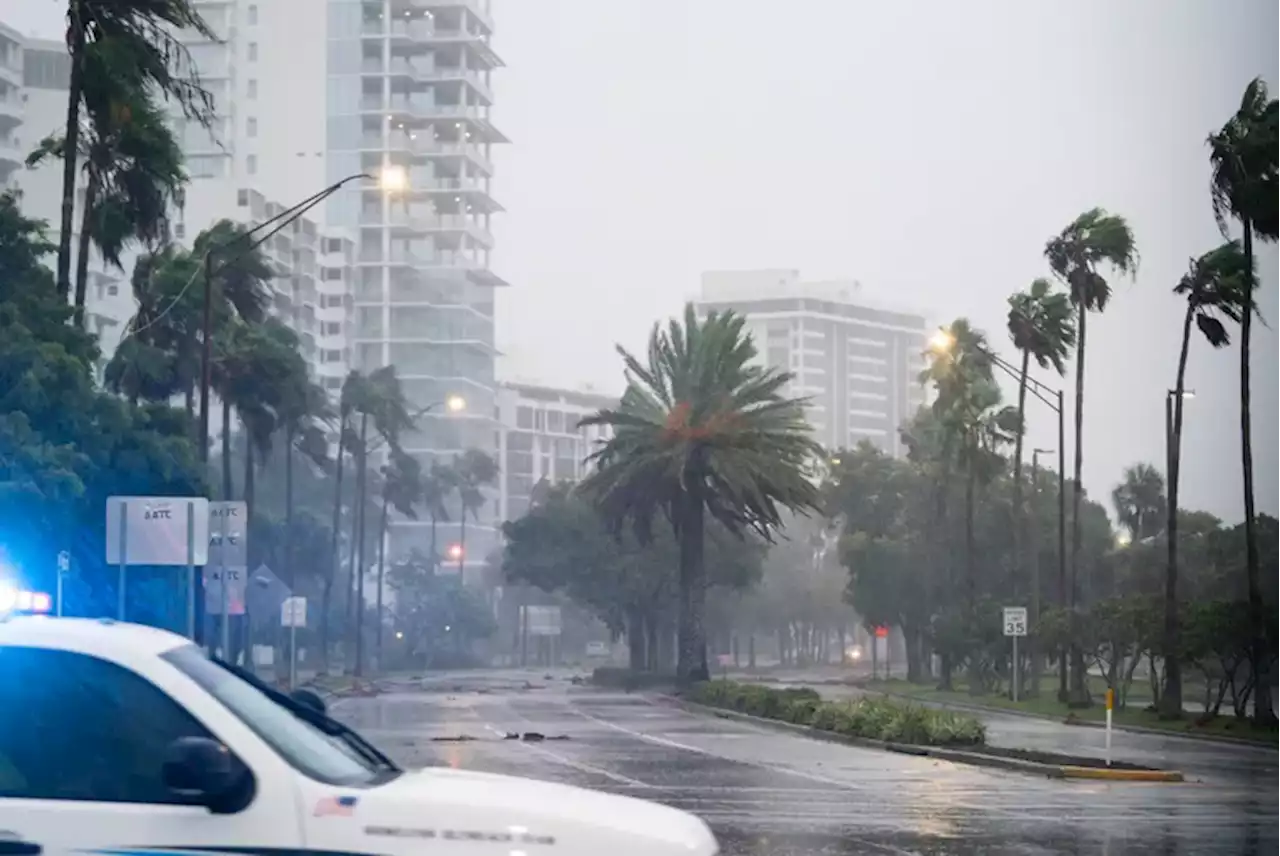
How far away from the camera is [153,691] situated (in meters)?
6.73

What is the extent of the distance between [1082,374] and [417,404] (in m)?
130

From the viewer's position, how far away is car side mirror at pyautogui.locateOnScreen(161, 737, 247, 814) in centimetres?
645

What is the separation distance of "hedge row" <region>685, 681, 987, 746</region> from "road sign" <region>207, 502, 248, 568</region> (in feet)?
39.1

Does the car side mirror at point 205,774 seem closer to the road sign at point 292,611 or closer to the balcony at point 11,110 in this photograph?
the road sign at point 292,611

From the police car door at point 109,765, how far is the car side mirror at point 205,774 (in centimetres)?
4

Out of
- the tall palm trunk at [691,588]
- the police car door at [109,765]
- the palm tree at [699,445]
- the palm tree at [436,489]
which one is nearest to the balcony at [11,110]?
the palm tree at [436,489]

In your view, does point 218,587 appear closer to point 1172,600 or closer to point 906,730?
point 906,730

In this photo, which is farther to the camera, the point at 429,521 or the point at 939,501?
the point at 429,521

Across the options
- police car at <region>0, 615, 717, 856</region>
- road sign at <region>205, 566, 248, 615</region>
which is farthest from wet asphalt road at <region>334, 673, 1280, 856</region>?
police car at <region>0, 615, 717, 856</region>

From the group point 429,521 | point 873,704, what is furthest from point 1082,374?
point 429,521

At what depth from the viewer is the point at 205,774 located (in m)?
6.48

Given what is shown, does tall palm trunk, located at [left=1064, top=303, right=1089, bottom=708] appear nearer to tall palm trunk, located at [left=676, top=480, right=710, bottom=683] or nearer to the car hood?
tall palm trunk, located at [left=676, top=480, right=710, bottom=683]

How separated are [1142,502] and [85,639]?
110648 mm

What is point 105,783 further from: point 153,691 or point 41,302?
point 41,302
